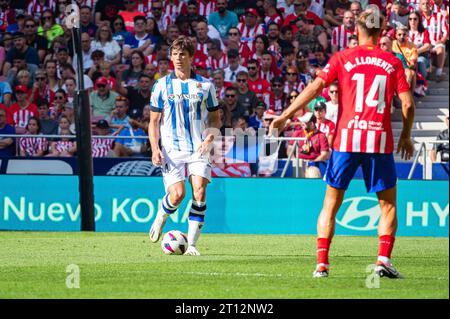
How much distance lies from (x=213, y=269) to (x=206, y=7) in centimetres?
1425

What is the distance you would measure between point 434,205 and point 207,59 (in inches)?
265

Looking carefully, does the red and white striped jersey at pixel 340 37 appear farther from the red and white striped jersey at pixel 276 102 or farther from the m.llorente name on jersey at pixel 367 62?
the m.llorente name on jersey at pixel 367 62

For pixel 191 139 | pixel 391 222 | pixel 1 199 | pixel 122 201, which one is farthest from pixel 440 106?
pixel 391 222

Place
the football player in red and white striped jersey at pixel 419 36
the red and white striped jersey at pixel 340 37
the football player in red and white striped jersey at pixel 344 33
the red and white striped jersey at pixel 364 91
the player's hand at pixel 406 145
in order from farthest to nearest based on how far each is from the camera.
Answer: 1. the red and white striped jersey at pixel 340 37
2. the football player in red and white striped jersey at pixel 344 33
3. the football player in red and white striped jersey at pixel 419 36
4. the player's hand at pixel 406 145
5. the red and white striped jersey at pixel 364 91

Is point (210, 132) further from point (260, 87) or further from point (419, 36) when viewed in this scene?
point (419, 36)

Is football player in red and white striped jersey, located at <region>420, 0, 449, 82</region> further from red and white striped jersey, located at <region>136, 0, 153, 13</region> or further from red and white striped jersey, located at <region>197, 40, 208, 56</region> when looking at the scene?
red and white striped jersey, located at <region>136, 0, 153, 13</region>

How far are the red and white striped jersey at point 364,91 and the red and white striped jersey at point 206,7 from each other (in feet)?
48.4

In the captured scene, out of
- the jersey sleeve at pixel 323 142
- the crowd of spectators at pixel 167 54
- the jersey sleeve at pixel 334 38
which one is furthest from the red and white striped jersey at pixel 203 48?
the jersey sleeve at pixel 323 142

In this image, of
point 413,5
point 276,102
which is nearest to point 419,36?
point 413,5

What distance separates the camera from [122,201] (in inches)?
759

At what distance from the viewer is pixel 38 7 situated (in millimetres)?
25219

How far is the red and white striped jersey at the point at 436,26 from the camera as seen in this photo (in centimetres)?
2180

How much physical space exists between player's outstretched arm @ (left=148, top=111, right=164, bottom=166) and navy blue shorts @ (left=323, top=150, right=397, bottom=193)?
3227 mm
